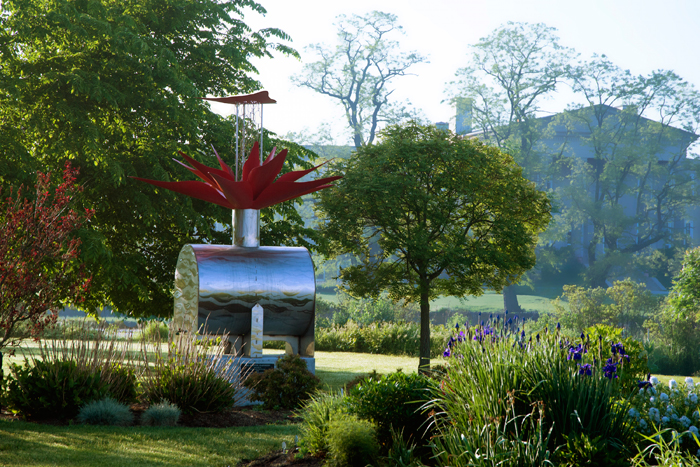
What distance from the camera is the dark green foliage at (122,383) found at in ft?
24.9

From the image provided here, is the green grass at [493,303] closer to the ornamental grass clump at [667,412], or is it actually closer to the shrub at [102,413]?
the shrub at [102,413]

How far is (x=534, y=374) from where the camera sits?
4.94 meters

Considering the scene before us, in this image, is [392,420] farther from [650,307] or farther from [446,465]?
[650,307]

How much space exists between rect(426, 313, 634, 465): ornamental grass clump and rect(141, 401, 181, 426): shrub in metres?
3.32

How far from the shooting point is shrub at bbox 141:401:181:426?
7.07m

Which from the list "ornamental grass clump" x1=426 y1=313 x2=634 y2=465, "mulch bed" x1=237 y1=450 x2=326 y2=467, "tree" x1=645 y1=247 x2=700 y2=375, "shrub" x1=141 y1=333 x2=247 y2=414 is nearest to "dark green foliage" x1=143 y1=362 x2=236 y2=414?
"shrub" x1=141 y1=333 x2=247 y2=414

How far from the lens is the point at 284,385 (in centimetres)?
856

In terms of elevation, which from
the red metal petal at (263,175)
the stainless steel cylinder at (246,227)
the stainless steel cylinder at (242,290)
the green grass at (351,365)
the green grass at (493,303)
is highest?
the red metal petal at (263,175)

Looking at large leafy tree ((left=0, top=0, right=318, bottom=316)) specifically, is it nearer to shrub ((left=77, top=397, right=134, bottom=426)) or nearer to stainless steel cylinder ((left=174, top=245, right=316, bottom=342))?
stainless steel cylinder ((left=174, top=245, right=316, bottom=342))

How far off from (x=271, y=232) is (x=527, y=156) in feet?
95.9

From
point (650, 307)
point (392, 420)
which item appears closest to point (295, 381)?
point (392, 420)

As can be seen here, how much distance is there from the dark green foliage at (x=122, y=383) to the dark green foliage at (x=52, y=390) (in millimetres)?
265

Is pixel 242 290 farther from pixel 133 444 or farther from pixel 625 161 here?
pixel 625 161

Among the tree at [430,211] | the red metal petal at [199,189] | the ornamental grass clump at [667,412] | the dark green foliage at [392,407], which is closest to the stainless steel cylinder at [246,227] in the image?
the red metal petal at [199,189]
